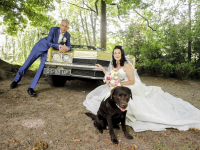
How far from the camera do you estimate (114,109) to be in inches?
81.9

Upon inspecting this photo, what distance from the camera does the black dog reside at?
1.93 metres

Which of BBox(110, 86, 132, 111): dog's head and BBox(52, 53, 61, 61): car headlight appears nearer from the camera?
BBox(110, 86, 132, 111): dog's head

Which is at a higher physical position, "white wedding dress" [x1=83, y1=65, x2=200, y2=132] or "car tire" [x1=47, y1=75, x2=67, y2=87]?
"car tire" [x1=47, y1=75, x2=67, y2=87]

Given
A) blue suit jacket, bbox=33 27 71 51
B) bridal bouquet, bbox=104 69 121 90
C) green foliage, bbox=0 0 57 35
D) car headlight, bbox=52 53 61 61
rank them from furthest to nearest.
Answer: green foliage, bbox=0 0 57 35, blue suit jacket, bbox=33 27 71 51, car headlight, bbox=52 53 61 61, bridal bouquet, bbox=104 69 121 90

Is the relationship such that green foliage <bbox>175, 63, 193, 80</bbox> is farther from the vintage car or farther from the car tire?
the car tire

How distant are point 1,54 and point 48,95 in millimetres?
7674

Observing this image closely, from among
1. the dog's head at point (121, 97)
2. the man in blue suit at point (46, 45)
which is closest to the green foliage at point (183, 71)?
the man in blue suit at point (46, 45)

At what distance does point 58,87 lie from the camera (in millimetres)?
5258

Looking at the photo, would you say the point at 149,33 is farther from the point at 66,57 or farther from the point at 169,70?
the point at 66,57

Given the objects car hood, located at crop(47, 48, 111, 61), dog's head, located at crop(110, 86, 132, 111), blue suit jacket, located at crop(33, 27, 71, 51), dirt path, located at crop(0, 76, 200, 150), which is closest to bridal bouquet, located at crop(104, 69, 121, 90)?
dog's head, located at crop(110, 86, 132, 111)

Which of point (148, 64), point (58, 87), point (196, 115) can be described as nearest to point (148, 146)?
point (196, 115)

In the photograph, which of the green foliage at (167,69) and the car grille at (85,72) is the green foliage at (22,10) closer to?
the car grille at (85,72)

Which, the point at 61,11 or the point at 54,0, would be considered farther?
the point at 61,11

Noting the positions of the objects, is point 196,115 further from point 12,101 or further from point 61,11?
point 61,11
